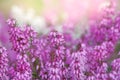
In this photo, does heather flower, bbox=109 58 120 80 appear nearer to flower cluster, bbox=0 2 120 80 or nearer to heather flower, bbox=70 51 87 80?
flower cluster, bbox=0 2 120 80


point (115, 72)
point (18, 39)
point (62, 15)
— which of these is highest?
point (62, 15)

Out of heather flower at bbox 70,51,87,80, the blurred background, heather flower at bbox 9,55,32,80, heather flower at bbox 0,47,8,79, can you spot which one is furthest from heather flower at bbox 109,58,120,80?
the blurred background

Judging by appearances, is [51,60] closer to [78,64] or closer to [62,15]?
[78,64]

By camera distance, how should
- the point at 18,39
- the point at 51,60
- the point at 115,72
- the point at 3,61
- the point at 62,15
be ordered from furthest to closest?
the point at 62,15 → the point at 115,72 → the point at 51,60 → the point at 18,39 → the point at 3,61

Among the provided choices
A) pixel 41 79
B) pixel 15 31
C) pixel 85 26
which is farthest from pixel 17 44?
pixel 85 26

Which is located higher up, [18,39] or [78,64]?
[18,39]

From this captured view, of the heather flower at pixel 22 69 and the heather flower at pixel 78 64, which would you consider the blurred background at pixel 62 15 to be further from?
the heather flower at pixel 22 69

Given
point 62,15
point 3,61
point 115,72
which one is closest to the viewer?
point 3,61

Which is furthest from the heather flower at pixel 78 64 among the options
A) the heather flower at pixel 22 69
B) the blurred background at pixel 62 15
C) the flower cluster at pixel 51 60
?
the blurred background at pixel 62 15

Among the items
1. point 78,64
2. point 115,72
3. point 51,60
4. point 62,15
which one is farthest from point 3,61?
point 62,15

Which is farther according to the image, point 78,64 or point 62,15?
point 62,15

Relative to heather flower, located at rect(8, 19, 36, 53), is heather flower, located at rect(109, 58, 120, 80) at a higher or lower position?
lower

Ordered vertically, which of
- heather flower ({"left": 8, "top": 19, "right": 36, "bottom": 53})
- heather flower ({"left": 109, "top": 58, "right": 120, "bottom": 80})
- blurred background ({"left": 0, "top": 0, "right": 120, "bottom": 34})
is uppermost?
blurred background ({"left": 0, "top": 0, "right": 120, "bottom": 34})
